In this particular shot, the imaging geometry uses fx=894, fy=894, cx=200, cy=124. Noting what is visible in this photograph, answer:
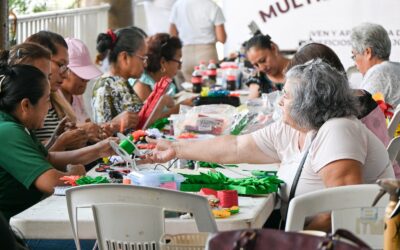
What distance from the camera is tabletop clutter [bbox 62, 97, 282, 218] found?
3.76 m

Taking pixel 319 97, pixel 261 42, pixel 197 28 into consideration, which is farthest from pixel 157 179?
pixel 197 28

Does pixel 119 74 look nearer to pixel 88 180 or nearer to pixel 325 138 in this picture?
pixel 88 180

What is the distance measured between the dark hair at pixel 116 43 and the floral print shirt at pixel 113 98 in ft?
0.80

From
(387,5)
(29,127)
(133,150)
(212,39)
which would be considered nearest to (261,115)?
(133,150)

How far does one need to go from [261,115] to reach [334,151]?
6.81ft

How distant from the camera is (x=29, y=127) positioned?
4.44 metres

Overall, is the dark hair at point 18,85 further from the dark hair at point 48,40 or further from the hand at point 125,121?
the hand at point 125,121

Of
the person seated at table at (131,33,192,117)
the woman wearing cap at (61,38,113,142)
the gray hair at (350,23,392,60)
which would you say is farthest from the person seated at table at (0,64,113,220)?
the gray hair at (350,23,392,60)

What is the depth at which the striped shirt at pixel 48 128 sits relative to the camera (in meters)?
5.52

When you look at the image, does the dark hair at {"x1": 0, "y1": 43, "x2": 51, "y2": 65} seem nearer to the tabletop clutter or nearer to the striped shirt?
the striped shirt

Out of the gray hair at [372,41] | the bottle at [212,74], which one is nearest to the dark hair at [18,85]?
the gray hair at [372,41]

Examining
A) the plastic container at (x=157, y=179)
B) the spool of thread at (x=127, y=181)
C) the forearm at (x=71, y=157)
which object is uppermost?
the plastic container at (x=157, y=179)

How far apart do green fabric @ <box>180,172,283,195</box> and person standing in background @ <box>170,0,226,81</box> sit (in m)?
7.74

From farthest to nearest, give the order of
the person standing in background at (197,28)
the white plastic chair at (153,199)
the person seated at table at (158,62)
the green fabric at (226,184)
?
the person standing in background at (197,28) → the person seated at table at (158,62) → the green fabric at (226,184) → the white plastic chair at (153,199)
